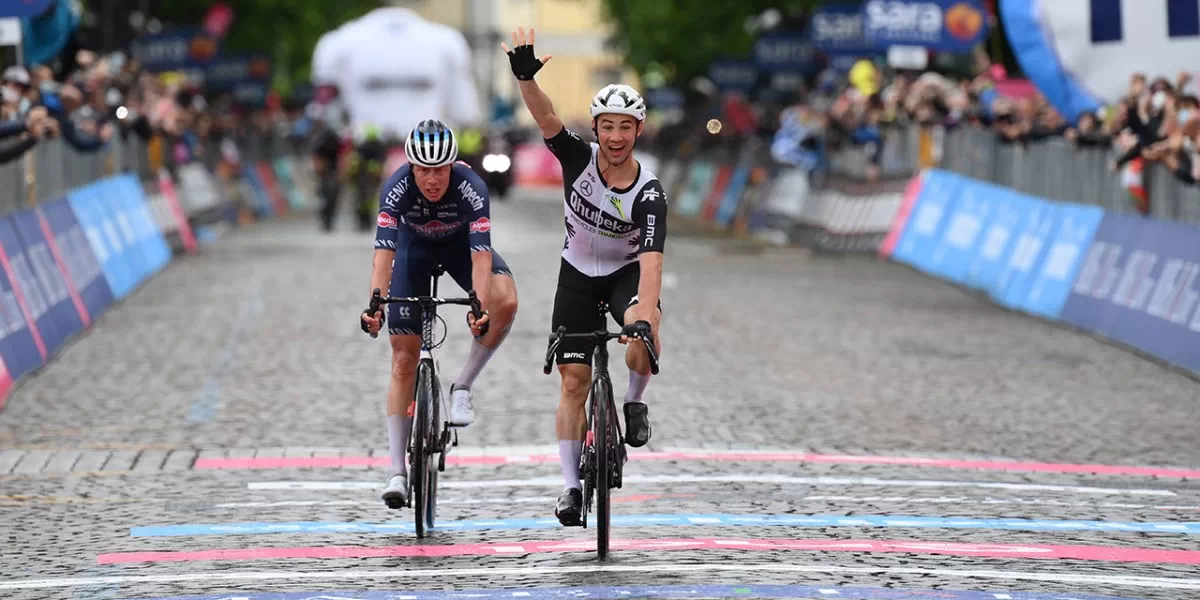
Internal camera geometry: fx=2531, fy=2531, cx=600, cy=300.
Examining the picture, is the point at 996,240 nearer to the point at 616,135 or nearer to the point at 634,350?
the point at 634,350

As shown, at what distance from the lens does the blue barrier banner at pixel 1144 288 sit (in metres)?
17.6

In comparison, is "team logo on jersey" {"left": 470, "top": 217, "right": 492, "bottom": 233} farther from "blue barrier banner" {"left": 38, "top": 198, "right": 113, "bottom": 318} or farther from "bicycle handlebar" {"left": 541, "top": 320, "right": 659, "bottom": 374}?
"blue barrier banner" {"left": 38, "top": 198, "right": 113, "bottom": 318}

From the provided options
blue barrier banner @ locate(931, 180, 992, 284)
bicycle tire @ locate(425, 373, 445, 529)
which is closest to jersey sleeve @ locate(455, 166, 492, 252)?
bicycle tire @ locate(425, 373, 445, 529)

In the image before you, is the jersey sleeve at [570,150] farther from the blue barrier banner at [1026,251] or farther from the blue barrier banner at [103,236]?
the blue barrier banner at [1026,251]

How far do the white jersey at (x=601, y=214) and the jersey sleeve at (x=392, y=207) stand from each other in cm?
90

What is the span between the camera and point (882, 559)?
9.56m

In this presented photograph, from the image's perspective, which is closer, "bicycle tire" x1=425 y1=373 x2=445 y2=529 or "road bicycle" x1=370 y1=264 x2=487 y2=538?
"road bicycle" x1=370 y1=264 x2=487 y2=538

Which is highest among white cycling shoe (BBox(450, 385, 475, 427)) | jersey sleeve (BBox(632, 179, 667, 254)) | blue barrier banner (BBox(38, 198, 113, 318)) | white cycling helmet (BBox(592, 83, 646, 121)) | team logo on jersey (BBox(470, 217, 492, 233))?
white cycling helmet (BBox(592, 83, 646, 121))

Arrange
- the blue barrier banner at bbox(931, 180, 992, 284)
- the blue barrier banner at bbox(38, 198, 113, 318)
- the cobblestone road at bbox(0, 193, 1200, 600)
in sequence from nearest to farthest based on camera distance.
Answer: the cobblestone road at bbox(0, 193, 1200, 600)
the blue barrier banner at bbox(38, 198, 113, 318)
the blue barrier banner at bbox(931, 180, 992, 284)

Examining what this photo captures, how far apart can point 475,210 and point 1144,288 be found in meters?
9.26

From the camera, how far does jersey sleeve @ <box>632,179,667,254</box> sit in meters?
9.77

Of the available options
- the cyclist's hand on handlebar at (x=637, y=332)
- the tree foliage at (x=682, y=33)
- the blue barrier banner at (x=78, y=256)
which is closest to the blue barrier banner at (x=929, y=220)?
the blue barrier banner at (x=78, y=256)

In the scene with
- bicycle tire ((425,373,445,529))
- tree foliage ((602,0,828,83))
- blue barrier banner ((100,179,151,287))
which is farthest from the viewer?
tree foliage ((602,0,828,83))

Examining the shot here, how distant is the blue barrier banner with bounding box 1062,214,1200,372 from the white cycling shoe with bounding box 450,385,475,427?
25.8 ft
